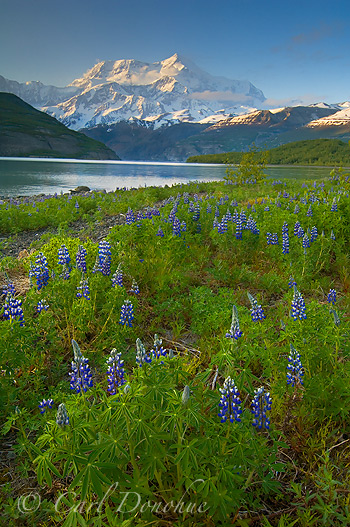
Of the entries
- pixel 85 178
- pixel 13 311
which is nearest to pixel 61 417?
pixel 13 311

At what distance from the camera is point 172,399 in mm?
1903

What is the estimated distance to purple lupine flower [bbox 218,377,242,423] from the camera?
2.01 m

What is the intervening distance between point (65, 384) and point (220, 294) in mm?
2548

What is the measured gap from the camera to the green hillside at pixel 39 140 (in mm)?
151000

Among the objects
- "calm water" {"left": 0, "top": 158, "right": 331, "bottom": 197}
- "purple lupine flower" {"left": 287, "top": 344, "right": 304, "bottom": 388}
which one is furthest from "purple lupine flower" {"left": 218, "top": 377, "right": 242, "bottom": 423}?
"calm water" {"left": 0, "top": 158, "right": 331, "bottom": 197}

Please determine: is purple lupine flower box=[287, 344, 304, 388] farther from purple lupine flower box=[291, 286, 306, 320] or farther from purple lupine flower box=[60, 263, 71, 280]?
purple lupine flower box=[60, 263, 71, 280]

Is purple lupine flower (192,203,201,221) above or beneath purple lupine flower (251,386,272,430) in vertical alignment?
above

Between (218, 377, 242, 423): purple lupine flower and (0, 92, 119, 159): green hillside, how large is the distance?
170764mm

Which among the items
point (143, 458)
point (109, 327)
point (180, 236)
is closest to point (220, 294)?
point (109, 327)

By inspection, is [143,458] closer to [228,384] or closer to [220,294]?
[228,384]

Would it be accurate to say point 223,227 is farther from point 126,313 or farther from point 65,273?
point 126,313

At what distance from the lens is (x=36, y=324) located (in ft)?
11.7

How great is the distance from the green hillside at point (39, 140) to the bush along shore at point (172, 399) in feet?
552

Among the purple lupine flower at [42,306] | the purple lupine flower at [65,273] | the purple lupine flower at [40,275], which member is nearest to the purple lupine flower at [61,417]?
the purple lupine flower at [42,306]
